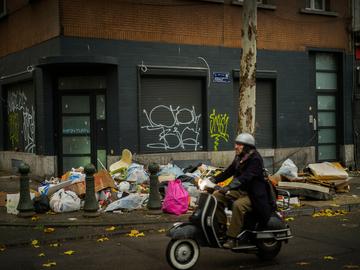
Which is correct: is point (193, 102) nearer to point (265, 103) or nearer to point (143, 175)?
point (265, 103)

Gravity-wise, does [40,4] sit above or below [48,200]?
above

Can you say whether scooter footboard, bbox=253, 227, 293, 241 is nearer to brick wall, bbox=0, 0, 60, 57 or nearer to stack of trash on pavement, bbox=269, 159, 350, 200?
stack of trash on pavement, bbox=269, 159, 350, 200

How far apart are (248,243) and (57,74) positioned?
9396mm

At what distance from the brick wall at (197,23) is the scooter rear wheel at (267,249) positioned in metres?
8.77

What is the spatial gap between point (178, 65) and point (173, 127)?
5.64 feet

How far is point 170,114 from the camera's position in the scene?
1512 cm

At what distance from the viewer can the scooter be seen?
6.32m

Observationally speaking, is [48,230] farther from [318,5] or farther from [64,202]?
[318,5]

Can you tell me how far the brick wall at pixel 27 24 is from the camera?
1405cm

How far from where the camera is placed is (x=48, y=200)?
1054 centimetres

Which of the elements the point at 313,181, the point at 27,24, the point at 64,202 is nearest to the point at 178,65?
the point at 27,24

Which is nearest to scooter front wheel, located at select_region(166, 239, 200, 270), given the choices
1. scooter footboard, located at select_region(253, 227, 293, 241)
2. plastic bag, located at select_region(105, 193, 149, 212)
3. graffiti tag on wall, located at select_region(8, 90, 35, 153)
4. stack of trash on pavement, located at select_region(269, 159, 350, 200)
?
scooter footboard, located at select_region(253, 227, 293, 241)

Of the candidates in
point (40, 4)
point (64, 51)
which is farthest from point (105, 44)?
point (40, 4)

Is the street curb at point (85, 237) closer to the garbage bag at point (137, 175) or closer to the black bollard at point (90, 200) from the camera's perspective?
the black bollard at point (90, 200)
